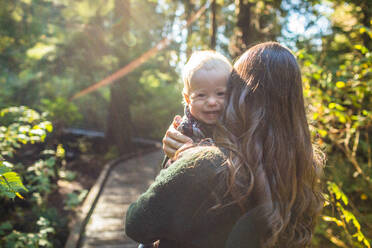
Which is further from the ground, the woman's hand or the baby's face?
the baby's face

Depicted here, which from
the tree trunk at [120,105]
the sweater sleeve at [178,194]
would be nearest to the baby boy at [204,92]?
the sweater sleeve at [178,194]

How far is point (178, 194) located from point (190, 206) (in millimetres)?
82

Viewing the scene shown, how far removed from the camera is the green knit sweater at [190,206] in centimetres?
154

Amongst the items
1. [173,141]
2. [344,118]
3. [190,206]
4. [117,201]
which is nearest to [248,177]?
[190,206]

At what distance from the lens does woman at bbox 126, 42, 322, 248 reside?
1.53m

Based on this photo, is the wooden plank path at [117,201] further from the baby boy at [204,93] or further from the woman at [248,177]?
the woman at [248,177]

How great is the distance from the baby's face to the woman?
39 cm

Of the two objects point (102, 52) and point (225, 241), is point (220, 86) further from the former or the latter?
point (102, 52)

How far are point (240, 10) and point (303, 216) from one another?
5.20 metres

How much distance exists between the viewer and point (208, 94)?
211 cm

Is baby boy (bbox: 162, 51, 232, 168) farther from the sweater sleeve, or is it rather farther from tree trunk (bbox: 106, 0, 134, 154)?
tree trunk (bbox: 106, 0, 134, 154)

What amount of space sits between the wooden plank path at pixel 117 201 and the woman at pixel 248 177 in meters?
3.77

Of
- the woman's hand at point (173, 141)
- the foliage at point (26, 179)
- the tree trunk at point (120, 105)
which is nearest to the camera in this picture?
the woman's hand at point (173, 141)

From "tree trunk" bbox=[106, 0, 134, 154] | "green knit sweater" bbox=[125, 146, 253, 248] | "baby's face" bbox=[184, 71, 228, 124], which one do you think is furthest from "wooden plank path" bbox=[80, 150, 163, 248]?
"green knit sweater" bbox=[125, 146, 253, 248]
